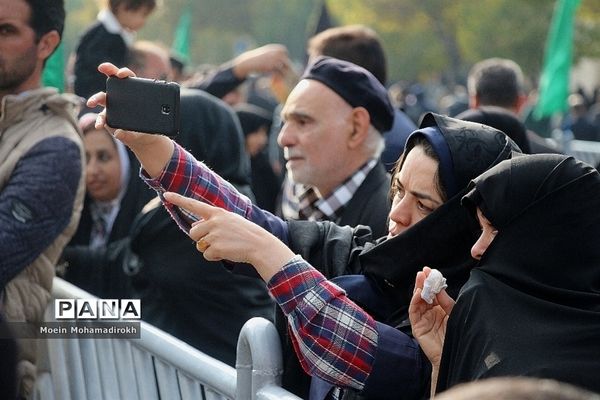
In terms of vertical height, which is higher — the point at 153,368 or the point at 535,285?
the point at 535,285

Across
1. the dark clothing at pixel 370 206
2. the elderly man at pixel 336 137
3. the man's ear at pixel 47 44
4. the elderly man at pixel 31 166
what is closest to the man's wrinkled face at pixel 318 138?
the elderly man at pixel 336 137

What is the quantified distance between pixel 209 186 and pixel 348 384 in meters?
0.83

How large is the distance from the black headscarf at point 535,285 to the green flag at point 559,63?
25.5 feet

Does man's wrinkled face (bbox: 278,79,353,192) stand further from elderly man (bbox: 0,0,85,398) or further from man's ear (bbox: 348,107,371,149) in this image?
elderly man (bbox: 0,0,85,398)

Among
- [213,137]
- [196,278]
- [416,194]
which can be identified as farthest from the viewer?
[213,137]

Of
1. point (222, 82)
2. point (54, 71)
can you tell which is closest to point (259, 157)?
point (222, 82)

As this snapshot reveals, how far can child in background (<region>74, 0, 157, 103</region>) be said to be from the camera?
5.89 metres

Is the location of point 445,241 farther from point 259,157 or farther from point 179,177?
point 259,157

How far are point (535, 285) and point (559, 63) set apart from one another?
8.16m

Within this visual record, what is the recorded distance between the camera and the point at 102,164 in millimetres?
5203

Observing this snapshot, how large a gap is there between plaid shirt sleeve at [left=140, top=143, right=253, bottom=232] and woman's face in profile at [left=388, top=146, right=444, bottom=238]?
21.5 inches

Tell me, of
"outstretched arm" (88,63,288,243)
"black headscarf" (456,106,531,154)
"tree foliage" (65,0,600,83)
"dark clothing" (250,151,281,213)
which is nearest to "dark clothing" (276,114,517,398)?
"outstretched arm" (88,63,288,243)

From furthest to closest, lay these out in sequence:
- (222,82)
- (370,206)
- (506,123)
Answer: (222,82) → (506,123) → (370,206)

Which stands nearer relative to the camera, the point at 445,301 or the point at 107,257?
the point at 445,301
